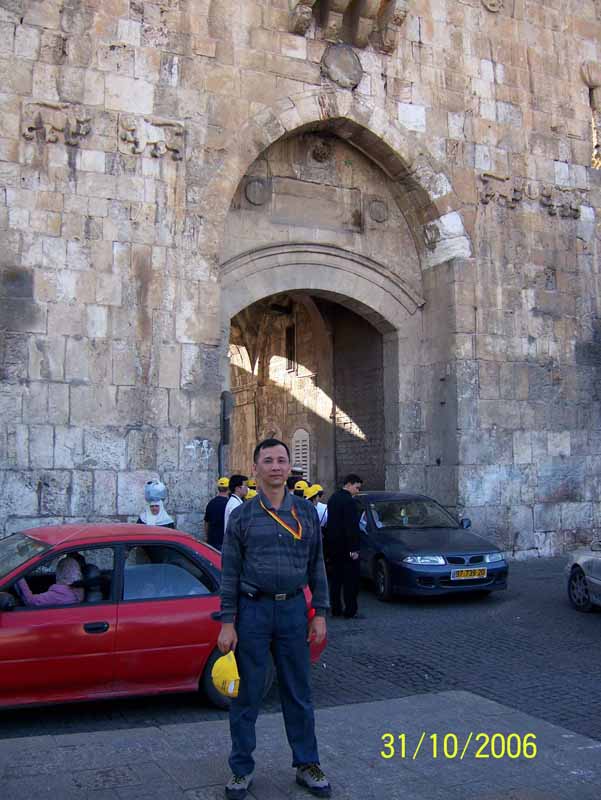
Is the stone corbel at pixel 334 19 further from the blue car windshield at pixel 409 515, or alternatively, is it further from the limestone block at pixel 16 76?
the blue car windshield at pixel 409 515

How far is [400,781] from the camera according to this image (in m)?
4.43

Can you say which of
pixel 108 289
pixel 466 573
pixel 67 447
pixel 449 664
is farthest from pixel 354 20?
pixel 449 664

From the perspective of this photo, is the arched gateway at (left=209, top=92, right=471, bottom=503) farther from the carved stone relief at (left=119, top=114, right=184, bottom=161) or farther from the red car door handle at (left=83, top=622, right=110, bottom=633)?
the red car door handle at (left=83, top=622, right=110, bottom=633)

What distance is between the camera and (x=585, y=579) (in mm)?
9625

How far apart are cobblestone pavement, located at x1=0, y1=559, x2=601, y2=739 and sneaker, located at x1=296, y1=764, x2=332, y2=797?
171 cm

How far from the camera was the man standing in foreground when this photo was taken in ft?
13.8

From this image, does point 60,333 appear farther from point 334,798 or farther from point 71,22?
point 334,798

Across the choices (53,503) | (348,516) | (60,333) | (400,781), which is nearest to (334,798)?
(400,781)

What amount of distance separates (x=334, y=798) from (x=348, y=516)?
18.0 ft

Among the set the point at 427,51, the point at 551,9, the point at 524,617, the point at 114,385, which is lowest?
the point at 524,617

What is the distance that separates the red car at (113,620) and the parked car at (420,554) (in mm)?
4258

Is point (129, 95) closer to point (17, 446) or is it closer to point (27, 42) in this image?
point (27, 42)

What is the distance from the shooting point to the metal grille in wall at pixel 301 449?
18.8 meters
